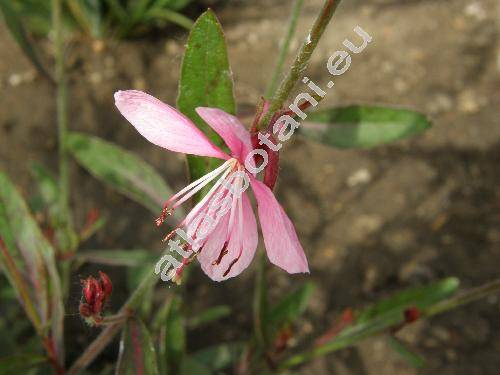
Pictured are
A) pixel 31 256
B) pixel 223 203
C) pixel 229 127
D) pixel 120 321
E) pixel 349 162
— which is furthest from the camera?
pixel 349 162

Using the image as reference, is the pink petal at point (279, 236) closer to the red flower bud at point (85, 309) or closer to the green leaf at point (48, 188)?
the red flower bud at point (85, 309)

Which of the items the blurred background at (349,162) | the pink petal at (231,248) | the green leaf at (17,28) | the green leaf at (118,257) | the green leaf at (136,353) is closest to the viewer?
the pink petal at (231,248)

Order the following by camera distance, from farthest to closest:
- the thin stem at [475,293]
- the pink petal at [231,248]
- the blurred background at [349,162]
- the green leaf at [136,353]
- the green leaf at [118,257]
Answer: the blurred background at [349,162] < the green leaf at [118,257] < the thin stem at [475,293] < the green leaf at [136,353] < the pink petal at [231,248]

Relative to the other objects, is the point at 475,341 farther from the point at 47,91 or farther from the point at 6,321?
the point at 47,91

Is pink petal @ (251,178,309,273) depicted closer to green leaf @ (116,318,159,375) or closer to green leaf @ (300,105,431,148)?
green leaf @ (116,318,159,375)

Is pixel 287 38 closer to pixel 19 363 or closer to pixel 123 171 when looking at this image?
pixel 123 171

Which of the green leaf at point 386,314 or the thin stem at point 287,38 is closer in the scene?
the thin stem at point 287,38

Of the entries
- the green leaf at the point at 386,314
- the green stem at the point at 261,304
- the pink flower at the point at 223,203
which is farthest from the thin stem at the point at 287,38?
the green leaf at the point at 386,314

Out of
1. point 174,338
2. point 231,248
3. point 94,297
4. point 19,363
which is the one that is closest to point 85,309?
point 94,297
